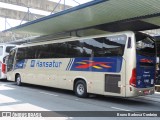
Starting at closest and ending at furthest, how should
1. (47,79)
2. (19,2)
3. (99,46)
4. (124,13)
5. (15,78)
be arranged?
(99,46), (124,13), (47,79), (15,78), (19,2)

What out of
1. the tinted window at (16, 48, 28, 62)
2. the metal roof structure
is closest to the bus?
the metal roof structure

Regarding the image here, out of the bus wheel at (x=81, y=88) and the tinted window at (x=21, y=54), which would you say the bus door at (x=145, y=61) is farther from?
the tinted window at (x=21, y=54)

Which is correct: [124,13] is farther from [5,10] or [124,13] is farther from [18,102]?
[5,10]

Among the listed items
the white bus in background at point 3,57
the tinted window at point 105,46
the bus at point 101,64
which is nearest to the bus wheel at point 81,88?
the bus at point 101,64

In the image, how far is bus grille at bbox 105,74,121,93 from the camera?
11242mm

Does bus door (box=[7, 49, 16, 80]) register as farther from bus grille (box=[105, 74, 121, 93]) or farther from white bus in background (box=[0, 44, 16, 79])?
bus grille (box=[105, 74, 121, 93])

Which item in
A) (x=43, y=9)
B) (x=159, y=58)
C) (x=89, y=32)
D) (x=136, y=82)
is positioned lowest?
(x=136, y=82)

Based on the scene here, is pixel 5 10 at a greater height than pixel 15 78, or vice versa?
pixel 5 10

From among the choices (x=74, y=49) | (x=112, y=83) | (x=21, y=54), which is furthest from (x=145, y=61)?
(x=21, y=54)

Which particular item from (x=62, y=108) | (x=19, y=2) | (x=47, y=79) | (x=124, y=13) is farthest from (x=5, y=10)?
(x=62, y=108)

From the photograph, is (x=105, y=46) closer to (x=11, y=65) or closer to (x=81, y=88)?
(x=81, y=88)

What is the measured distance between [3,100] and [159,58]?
1287 cm

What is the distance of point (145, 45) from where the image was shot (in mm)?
11578

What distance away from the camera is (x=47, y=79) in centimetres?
1560
